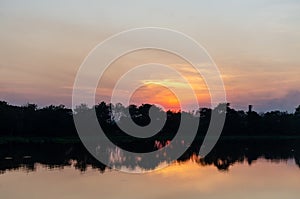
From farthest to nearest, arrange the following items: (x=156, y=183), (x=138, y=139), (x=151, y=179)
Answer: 1. (x=138, y=139)
2. (x=151, y=179)
3. (x=156, y=183)

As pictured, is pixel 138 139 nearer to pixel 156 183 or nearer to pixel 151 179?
pixel 151 179

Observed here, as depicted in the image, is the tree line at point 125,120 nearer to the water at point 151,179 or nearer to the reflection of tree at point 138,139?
the reflection of tree at point 138,139

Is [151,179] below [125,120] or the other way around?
below

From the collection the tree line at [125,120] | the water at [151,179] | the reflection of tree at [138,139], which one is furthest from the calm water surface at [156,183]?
the tree line at [125,120]

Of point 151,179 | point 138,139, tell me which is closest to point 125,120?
point 138,139

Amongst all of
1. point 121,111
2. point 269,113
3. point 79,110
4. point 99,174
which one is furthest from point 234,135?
point 99,174

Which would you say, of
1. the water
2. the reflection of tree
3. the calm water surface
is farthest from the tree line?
the calm water surface

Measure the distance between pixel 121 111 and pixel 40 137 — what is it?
679 centimetres

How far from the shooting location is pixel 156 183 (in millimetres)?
9891

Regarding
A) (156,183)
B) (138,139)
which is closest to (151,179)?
(156,183)

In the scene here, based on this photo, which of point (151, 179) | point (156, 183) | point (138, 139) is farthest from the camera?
point (138, 139)

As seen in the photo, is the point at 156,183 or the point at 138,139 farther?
the point at 138,139

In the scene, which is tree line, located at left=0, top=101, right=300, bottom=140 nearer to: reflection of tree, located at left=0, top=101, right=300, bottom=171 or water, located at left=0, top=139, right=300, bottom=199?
reflection of tree, located at left=0, top=101, right=300, bottom=171

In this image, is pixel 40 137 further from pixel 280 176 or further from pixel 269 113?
pixel 269 113
